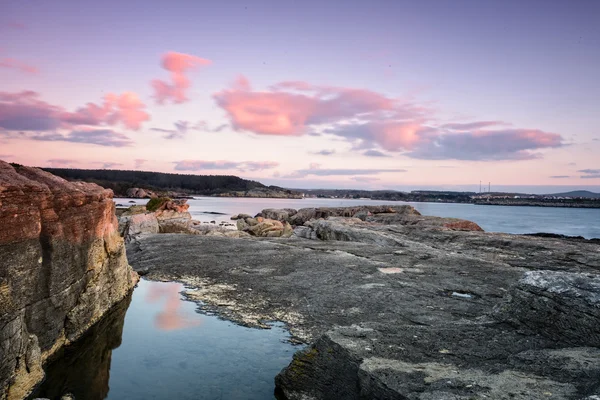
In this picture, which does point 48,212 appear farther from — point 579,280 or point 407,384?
point 579,280

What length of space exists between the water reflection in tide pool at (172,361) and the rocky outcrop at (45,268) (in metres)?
0.46

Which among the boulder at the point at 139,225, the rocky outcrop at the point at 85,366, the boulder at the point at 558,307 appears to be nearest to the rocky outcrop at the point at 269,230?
the boulder at the point at 139,225

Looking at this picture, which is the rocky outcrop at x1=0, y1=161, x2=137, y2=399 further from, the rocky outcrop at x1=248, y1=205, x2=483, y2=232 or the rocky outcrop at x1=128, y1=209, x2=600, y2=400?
→ the rocky outcrop at x1=248, y1=205, x2=483, y2=232

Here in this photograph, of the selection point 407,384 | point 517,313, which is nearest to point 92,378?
point 407,384

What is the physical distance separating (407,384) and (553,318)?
304 cm

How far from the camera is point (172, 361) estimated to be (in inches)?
309

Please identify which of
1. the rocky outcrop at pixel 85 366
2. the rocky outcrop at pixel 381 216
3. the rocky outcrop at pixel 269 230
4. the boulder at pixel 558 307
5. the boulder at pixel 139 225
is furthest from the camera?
the rocky outcrop at pixel 269 230

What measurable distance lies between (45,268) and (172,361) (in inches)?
115

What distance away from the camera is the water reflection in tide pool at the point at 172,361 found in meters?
6.79


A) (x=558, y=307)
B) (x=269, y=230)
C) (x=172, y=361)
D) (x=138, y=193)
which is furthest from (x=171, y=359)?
(x=138, y=193)

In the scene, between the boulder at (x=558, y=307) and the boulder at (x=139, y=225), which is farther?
the boulder at (x=139, y=225)

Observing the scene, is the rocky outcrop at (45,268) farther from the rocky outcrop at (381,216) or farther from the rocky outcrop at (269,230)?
the rocky outcrop at (269,230)

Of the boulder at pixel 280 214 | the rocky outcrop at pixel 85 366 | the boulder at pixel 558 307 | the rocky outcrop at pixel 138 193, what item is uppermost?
the boulder at pixel 558 307

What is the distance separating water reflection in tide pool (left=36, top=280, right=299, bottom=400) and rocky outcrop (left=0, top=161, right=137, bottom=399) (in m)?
0.46
